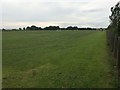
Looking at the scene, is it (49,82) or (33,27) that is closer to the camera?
(49,82)

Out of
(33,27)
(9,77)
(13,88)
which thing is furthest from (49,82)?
(33,27)

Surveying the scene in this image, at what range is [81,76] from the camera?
11719mm

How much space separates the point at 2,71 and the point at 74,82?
4.54 meters

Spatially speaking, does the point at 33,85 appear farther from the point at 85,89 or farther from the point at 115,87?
the point at 115,87

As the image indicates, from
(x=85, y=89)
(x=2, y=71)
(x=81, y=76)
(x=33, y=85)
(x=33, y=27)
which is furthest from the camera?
(x=33, y=27)

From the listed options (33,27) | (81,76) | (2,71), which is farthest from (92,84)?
(33,27)

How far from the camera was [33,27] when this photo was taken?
169375mm

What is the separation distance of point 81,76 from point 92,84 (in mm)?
1623

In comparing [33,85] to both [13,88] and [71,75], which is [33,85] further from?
[71,75]

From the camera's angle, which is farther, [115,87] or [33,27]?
[33,27]

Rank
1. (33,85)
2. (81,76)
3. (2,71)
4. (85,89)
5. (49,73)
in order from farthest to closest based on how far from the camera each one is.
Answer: (2,71)
(49,73)
(81,76)
(33,85)
(85,89)

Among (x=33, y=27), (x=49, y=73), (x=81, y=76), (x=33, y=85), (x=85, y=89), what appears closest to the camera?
(x=85, y=89)

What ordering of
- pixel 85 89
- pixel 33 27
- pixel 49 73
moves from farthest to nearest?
pixel 33 27
pixel 49 73
pixel 85 89

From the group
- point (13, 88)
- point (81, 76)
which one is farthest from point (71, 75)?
point (13, 88)
